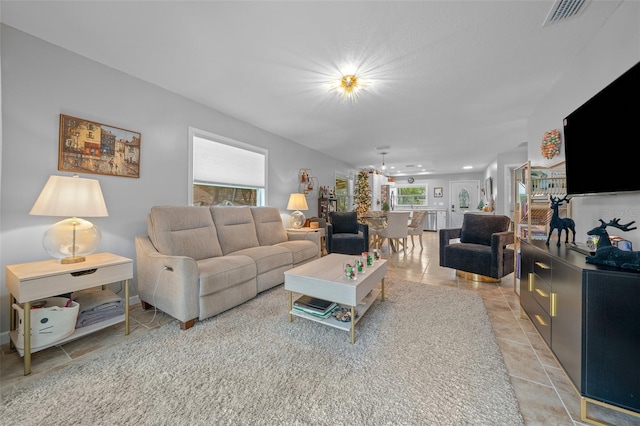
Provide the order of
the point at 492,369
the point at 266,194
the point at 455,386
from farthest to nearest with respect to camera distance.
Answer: the point at 266,194
the point at 492,369
the point at 455,386

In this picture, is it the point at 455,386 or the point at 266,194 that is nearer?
the point at 455,386

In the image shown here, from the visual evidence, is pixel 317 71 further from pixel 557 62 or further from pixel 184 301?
pixel 184 301

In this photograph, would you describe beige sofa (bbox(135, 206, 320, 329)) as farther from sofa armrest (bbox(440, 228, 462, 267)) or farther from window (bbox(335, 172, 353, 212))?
window (bbox(335, 172, 353, 212))

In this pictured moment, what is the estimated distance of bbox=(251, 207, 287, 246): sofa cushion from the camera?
143 inches

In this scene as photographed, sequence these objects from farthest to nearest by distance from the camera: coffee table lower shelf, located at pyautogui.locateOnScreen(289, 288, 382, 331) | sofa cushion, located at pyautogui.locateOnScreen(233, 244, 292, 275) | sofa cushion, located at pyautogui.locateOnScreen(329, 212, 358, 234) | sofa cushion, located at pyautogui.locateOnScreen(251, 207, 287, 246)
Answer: sofa cushion, located at pyautogui.locateOnScreen(329, 212, 358, 234), sofa cushion, located at pyautogui.locateOnScreen(251, 207, 287, 246), sofa cushion, located at pyautogui.locateOnScreen(233, 244, 292, 275), coffee table lower shelf, located at pyautogui.locateOnScreen(289, 288, 382, 331)

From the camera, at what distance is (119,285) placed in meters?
2.46

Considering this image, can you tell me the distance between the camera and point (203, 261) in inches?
96.5

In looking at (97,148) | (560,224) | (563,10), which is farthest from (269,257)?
(563,10)

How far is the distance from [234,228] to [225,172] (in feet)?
3.26

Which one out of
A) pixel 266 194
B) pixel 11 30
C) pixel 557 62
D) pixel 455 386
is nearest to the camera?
pixel 455 386

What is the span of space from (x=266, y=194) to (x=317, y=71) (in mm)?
2392

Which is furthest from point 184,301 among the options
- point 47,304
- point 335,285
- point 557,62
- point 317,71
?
point 557,62

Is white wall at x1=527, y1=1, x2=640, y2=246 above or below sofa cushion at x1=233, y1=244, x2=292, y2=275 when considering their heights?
above

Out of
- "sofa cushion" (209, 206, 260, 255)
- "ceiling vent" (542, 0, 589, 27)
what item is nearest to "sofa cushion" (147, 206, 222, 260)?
"sofa cushion" (209, 206, 260, 255)
